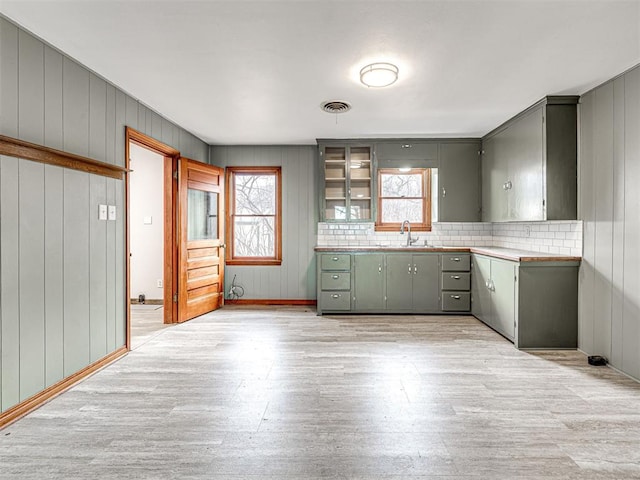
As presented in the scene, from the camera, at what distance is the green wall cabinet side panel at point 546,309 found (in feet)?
12.0

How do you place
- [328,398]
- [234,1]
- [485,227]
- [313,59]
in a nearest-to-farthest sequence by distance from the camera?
[234,1]
[328,398]
[313,59]
[485,227]

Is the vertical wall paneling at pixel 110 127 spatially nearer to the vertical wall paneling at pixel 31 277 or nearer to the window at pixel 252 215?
the vertical wall paneling at pixel 31 277

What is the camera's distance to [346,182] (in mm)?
5441

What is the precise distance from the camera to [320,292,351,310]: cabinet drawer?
16.8ft

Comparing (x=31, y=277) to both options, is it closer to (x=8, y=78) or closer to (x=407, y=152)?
(x=8, y=78)

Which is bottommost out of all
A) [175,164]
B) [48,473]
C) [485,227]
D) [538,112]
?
[48,473]

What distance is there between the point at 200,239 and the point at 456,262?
11.3 ft

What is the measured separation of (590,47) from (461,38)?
3.14 feet

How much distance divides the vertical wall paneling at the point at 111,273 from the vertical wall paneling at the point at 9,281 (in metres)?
0.94

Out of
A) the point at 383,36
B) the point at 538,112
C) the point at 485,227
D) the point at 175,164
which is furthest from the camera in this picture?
the point at 485,227

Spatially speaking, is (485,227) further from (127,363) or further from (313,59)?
(127,363)

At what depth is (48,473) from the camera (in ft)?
5.95

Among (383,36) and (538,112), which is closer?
(383,36)

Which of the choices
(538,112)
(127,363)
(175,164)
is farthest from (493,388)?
(175,164)
